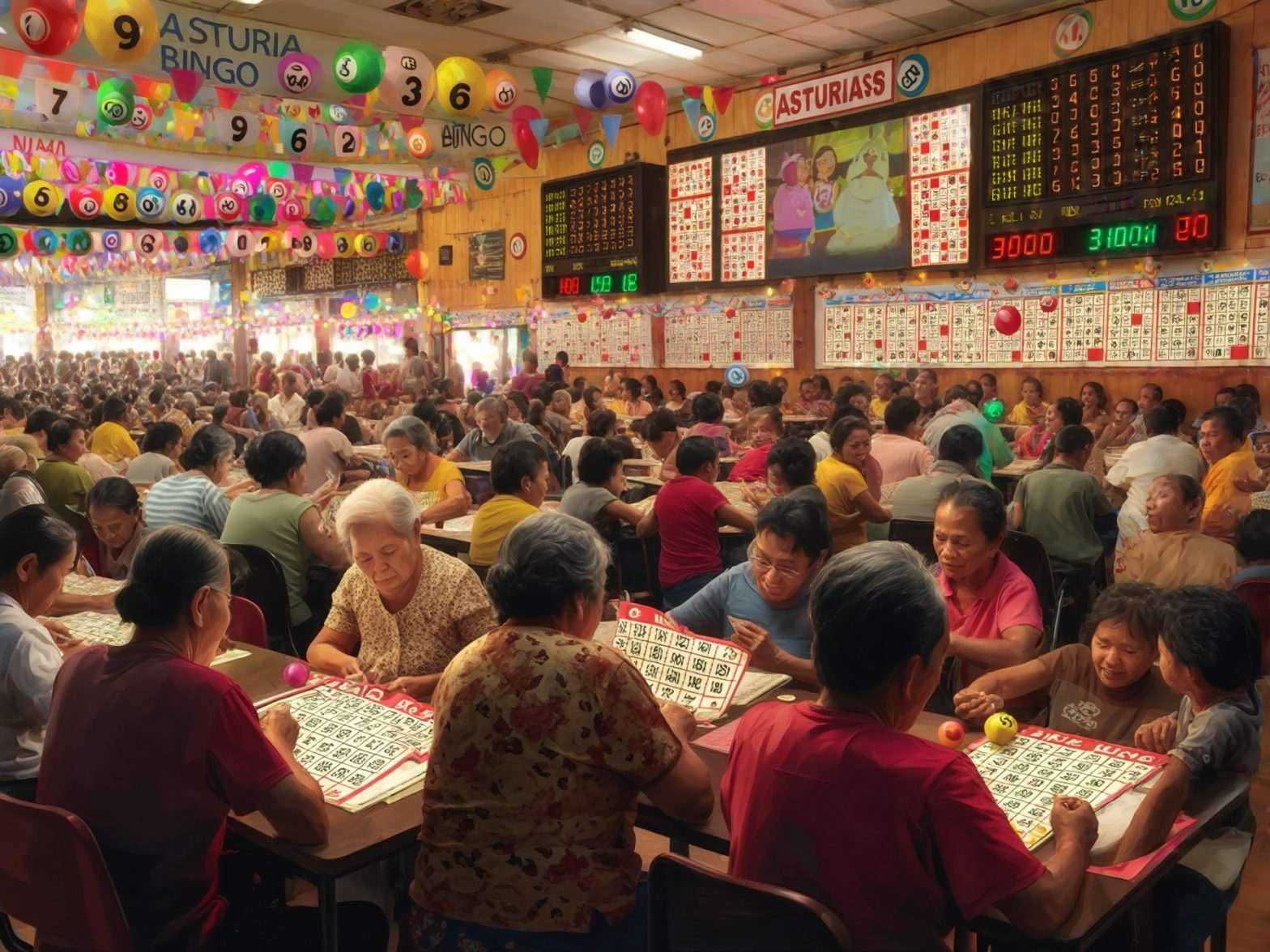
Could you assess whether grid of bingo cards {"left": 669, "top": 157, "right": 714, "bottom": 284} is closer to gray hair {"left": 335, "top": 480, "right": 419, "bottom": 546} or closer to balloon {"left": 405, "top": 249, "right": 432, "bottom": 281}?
balloon {"left": 405, "top": 249, "right": 432, "bottom": 281}

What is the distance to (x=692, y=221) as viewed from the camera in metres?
11.8

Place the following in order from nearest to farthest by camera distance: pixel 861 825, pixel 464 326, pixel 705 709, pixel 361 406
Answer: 1. pixel 861 825
2. pixel 705 709
3. pixel 361 406
4. pixel 464 326

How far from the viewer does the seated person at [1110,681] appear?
8.20 feet

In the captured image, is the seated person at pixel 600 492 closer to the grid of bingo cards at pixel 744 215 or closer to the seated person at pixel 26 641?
the seated person at pixel 26 641

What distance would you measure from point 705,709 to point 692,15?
801 centimetres

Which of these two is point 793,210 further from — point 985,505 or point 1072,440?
point 985,505

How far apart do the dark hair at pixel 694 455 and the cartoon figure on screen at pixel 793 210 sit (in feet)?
20.8

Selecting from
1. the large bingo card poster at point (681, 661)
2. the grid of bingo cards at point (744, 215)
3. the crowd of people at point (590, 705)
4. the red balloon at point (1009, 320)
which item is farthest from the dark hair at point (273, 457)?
the grid of bingo cards at point (744, 215)

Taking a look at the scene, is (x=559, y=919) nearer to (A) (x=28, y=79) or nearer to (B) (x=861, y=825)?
(B) (x=861, y=825)

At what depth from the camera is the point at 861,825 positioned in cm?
156

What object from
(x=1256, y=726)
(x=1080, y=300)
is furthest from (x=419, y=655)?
(x=1080, y=300)

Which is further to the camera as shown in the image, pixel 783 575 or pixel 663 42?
pixel 663 42

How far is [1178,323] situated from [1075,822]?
7578 millimetres

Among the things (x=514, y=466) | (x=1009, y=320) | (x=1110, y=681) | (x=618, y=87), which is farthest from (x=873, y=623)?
(x=1009, y=320)
